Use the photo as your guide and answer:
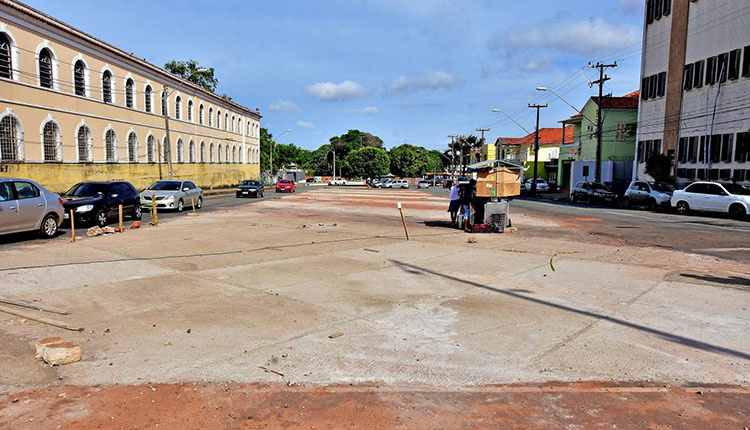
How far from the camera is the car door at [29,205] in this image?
1277 centimetres

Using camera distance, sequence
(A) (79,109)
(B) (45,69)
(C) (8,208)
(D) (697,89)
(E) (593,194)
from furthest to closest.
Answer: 1. (E) (593,194)
2. (D) (697,89)
3. (A) (79,109)
4. (B) (45,69)
5. (C) (8,208)

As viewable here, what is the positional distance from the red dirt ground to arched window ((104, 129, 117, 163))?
37.8 meters

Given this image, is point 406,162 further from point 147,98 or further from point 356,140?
point 147,98

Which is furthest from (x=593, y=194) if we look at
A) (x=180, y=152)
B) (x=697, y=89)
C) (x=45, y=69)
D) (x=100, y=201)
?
(x=180, y=152)

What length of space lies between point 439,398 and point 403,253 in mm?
7843

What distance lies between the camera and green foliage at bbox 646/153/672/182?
117 ft

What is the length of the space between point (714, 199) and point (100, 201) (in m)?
26.4

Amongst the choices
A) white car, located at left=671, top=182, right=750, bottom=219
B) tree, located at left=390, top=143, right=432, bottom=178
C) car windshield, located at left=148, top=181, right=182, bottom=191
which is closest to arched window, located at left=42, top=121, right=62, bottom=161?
car windshield, located at left=148, top=181, right=182, bottom=191

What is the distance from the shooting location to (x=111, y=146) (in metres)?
37.9

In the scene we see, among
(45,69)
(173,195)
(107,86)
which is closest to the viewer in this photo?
(173,195)

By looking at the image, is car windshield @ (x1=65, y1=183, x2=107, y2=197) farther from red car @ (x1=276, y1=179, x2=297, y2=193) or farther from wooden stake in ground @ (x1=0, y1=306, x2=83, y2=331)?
red car @ (x1=276, y1=179, x2=297, y2=193)

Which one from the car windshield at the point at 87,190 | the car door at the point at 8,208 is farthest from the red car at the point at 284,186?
the car door at the point at 8,208

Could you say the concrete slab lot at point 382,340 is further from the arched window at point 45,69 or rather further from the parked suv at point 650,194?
the arched window at point 45,69

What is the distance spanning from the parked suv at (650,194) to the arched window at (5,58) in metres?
36.5
